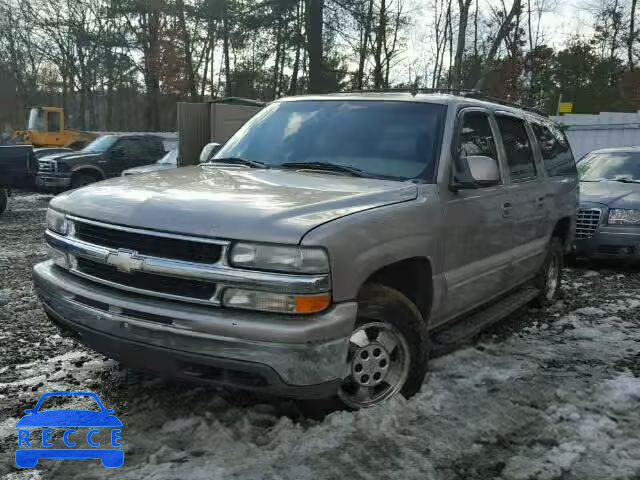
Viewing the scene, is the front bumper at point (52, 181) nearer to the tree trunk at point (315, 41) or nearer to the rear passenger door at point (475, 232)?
the tree trunk at point (315, 41)

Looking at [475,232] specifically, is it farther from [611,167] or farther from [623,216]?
[611,167]

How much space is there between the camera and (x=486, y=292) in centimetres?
432

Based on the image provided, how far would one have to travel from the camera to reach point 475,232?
394cm

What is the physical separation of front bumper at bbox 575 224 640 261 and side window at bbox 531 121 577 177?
5.93 ft

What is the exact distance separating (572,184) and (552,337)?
1773mm

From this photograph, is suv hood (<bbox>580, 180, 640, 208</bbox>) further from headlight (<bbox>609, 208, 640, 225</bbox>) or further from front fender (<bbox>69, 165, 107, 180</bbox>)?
front fender (<bbox>69, 165, 107, 180</bbox>)

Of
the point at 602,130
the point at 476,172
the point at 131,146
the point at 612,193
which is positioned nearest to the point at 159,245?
the point at 476,172

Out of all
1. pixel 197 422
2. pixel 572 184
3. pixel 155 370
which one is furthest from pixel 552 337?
pixel 155 370

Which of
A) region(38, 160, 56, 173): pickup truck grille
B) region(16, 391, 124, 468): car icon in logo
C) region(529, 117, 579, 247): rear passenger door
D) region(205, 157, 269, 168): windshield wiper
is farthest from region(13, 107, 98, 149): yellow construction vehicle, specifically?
region(16, 391, 124, 468): car icon in logo

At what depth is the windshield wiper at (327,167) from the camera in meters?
3.69

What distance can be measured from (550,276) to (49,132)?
22.6 meters

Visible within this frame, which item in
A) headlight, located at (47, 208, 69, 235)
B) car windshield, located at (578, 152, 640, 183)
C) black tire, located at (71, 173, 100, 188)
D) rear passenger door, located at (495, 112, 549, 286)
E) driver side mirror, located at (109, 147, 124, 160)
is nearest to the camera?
headlight, located at (47, 208, 69, 235)

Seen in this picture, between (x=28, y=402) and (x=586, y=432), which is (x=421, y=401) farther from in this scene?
(x=28, y=402)

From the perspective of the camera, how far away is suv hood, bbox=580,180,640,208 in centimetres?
752
